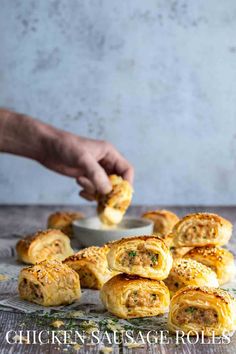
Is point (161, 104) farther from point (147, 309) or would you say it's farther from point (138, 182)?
point (147, 309)

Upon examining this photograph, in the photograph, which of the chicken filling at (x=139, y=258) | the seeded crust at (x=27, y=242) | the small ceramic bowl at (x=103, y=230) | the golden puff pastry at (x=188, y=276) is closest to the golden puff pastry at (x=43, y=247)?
the seeded crust at (x=27, y=242)

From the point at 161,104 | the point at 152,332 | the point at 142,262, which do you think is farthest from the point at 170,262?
the point at 161,104

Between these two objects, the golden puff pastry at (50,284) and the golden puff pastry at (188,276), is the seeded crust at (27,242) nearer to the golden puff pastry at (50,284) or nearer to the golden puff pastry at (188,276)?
the golden puff pastry at (50,284)

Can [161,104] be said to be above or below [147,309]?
above

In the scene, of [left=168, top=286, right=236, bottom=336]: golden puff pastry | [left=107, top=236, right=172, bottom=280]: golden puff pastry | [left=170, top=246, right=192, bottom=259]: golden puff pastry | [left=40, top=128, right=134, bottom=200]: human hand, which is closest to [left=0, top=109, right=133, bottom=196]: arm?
[left=40, top=128, right=134, bottom=200]: human hand

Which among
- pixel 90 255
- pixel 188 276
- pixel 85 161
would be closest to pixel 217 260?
pixel 188 276

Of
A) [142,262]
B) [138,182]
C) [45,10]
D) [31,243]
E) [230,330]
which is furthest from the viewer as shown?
[138,182]

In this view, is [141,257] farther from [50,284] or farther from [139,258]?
[50,284]
